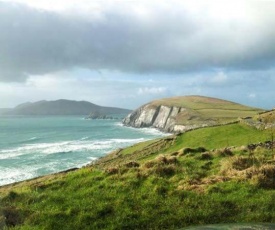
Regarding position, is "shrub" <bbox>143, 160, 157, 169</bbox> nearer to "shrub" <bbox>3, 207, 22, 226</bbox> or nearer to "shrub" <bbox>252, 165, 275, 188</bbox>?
"shrub" <bbox>252, 165, 275, 188</bbox>

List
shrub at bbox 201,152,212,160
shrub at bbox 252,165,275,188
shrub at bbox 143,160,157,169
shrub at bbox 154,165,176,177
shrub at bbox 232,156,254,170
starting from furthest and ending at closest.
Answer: shrub at bbox 201,152,212,160 → shrub at bbox 143,160,157,169 → shrub at bbox 232,156,254,170 → shrub at bbox 154,165,176,177 → shrub at bbox 252,165,275,188

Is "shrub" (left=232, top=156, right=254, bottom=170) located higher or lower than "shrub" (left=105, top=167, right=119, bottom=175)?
higher

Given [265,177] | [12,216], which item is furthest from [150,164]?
[12,216]

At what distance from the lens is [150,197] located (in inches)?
670

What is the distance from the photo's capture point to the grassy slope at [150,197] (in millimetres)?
15180

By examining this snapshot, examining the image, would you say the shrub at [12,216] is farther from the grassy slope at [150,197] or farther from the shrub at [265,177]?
the shrub at [265,177]

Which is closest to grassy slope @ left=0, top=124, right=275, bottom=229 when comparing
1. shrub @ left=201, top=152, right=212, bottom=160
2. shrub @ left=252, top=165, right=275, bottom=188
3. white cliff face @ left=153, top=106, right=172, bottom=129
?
shrub @ left=252, top=165, right=275, bottom=188

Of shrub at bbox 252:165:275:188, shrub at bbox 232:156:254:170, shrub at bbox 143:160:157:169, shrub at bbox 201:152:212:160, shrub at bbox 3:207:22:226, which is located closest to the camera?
shrub at bbox 3:207:22:226

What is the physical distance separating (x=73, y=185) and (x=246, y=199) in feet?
26.2

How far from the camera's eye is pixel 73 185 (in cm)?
1895

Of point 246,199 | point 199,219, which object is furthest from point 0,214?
point 246,199

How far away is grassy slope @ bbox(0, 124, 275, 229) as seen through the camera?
1518 centimetres

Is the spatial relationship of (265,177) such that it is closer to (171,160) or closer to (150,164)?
(171,160)

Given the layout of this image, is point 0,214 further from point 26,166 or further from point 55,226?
point 26,166
